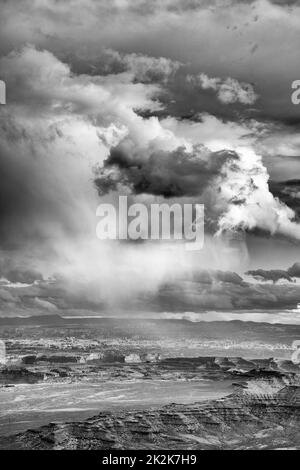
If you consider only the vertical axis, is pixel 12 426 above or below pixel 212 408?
below

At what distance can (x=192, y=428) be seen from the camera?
140250 mm

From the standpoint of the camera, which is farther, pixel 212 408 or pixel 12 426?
pixel 12 426

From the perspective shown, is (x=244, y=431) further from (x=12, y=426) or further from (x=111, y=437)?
(x=12, y=426)

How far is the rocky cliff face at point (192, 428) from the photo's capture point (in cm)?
12781

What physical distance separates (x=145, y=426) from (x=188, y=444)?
943 cm

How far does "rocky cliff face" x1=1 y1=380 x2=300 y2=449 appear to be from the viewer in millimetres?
127812

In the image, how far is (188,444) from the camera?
131750mm

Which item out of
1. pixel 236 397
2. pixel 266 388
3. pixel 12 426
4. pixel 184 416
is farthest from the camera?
pixel 266 388
